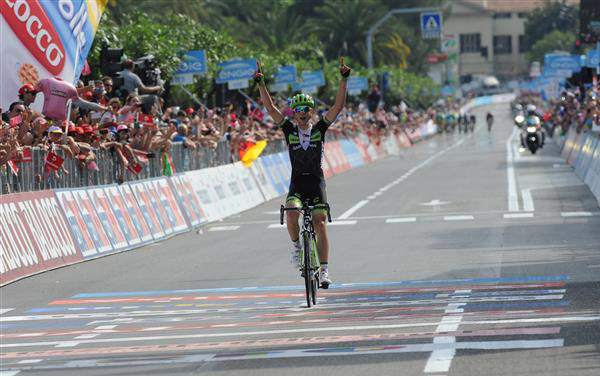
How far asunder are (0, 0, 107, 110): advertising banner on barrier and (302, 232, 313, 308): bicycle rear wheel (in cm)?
800

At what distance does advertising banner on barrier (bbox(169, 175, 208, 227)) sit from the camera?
83.9 ft

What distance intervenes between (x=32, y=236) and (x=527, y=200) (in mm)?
13559

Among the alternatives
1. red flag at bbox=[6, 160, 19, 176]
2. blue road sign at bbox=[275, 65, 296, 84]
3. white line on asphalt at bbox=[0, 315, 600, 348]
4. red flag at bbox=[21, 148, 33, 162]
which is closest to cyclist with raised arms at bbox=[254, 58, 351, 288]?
white line on asphalt at bbox=[0, 315, 600, 348]

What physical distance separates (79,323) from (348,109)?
50.9 m

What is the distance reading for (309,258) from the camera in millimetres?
13844

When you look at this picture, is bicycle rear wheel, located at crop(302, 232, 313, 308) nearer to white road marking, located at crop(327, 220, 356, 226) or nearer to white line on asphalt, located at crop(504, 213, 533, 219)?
white road marking, located at crop(327, 220, 356, 226)

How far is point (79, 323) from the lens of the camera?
1320 centimetres

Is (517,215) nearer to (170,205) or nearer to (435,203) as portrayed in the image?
(435,203)

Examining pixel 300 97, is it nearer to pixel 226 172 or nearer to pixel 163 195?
pixel 163 195

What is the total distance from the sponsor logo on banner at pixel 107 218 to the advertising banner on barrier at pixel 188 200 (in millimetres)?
3699

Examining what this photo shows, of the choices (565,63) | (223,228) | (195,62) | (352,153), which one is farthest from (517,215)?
(565,63)

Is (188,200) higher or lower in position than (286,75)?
lower

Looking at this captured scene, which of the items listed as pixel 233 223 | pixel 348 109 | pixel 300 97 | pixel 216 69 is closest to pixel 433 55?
pixel 348 109

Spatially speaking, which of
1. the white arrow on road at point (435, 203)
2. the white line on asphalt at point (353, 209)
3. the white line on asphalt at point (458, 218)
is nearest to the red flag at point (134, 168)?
the white line on asphalt at point (353, 209)
